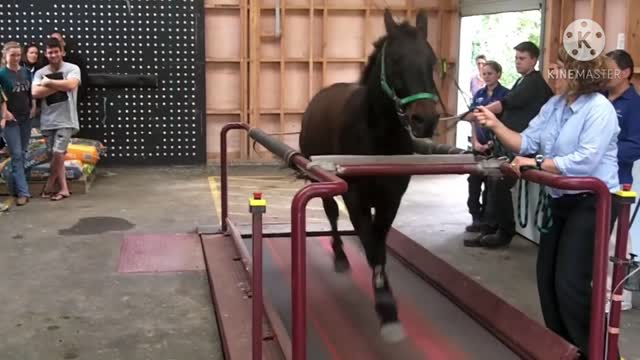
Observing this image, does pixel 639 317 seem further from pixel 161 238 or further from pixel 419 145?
pixel 161 238

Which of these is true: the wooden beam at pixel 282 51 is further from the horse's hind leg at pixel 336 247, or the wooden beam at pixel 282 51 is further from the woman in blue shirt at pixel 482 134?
the horse's hind leg at pixel 336 247

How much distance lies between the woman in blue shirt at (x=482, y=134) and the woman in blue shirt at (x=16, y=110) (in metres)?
4.32

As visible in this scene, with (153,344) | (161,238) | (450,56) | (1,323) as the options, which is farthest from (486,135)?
(450,56)

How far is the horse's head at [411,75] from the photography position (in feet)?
9.79

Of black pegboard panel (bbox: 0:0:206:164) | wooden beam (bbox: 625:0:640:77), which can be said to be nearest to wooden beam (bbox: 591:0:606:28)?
wooden beam (bbox: 625:0:640:77)

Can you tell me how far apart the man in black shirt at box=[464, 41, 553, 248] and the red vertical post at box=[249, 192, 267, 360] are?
8.50ft

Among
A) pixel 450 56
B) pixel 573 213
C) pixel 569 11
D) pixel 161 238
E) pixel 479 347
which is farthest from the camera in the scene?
pixel 450 56

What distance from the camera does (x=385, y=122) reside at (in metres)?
3.51

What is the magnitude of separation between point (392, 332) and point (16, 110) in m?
4.95

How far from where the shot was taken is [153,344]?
371 centimetres

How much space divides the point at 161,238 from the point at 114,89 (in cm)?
431

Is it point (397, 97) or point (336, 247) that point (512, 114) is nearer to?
point (336, 247)

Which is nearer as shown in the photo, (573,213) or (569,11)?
(573,213)

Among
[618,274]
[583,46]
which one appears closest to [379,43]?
[583,46]
